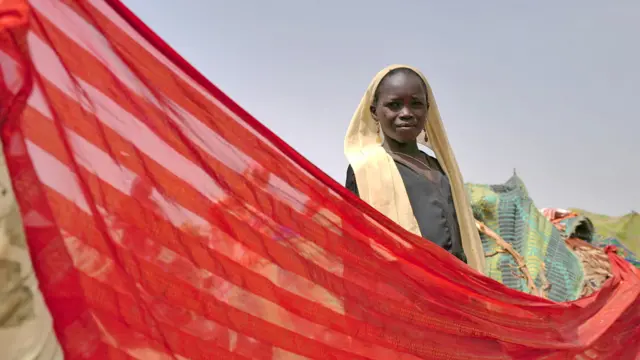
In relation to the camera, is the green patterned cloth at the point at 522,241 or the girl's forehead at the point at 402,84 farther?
the green patterned cloth at the point at 522,241

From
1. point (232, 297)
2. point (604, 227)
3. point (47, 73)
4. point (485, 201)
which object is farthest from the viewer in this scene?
point (604, 227)

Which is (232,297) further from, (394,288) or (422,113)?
(422,113)

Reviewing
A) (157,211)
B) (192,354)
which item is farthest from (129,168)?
(192,354)

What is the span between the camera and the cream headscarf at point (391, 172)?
3788mm

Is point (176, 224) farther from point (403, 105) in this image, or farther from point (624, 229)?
point (624, 229)

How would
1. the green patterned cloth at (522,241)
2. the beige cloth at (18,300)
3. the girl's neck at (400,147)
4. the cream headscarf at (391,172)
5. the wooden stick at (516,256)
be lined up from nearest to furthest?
the beige cloth at (18,300), the cream headscarf at (391,172), the girl's neck at (400,147), the wooden stick at (516,256), the green patterned cloth at (522,241)

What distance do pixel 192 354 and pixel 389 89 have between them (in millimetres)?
1803

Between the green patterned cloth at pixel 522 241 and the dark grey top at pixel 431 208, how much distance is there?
1516 mm

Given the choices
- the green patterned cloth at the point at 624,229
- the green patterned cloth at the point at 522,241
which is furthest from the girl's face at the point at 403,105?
the green patterned cloth at the point at 624,229

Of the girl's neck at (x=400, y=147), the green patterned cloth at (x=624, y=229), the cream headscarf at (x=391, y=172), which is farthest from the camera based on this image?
the green patterned cloth at (x=624, y=229)

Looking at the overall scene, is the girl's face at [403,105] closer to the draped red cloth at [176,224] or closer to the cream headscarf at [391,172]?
the cream headscarf at [391,172]

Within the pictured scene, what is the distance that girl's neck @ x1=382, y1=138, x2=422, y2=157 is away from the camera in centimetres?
407

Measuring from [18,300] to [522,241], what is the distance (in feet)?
13.7

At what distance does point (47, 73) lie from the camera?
7.94ft
